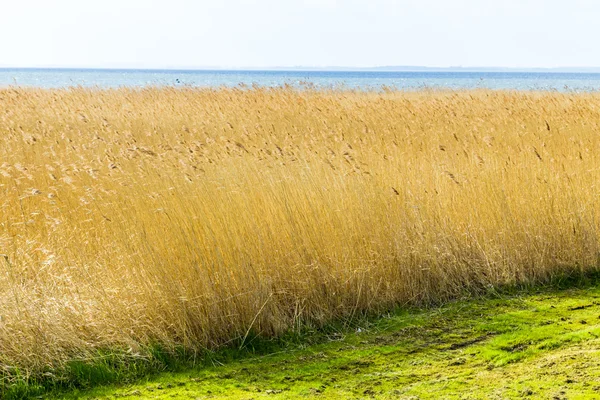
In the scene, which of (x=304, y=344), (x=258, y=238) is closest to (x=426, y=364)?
(x=304, y=344)

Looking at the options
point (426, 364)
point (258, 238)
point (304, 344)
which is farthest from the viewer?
point (258, 238)

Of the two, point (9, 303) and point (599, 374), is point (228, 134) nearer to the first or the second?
point (9, 303)

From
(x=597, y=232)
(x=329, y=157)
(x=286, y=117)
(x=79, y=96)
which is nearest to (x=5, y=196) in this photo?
(x=329, y=157)

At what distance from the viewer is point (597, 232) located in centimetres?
618

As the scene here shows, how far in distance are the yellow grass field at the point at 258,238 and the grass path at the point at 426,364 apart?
0.29 meters

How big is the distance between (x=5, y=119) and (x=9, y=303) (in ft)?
26.6

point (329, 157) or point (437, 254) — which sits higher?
point (329, 157)

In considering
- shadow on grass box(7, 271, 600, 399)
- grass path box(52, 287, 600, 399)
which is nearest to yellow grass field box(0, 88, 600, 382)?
shadow on grass box(7, 271, 600, 399)

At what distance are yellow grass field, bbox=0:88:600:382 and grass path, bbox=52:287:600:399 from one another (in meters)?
0.29

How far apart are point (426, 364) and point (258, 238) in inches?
59.5

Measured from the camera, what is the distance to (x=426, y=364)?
13.8 ft

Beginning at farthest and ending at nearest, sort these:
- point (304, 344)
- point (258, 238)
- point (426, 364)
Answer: point (258, 238) < point (304, 344) < point (426, 364)

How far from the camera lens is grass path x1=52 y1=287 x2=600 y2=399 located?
3783 millimetres

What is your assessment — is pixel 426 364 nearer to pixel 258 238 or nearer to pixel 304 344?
pixel 304 344
